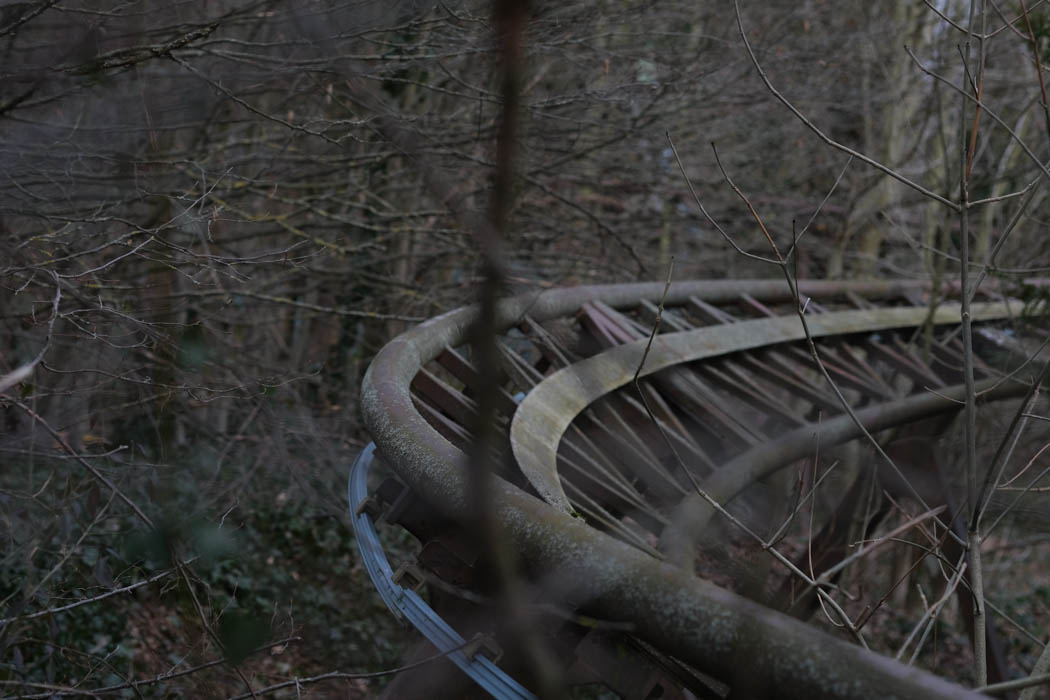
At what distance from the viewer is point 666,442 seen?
9.13 ft

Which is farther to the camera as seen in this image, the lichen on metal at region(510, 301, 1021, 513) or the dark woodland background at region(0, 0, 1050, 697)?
the dark woodland background at region(0, 0, 1050, 697)

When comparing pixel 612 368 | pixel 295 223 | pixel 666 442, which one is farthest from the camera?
pixel 295 223

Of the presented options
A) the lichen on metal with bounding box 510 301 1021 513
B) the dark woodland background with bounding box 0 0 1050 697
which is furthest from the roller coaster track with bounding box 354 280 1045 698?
the dark woodland background with bounding box 0 0 1050 697

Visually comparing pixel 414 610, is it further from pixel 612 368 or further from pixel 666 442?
pixel 612 368

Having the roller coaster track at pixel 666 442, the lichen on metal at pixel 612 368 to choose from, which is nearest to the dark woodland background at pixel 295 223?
the lichen on metal at pixel 612 368

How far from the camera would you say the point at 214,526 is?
4.45 metres

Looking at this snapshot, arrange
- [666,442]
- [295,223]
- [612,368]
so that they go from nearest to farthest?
[666,442] < [612,368] < [295,223]

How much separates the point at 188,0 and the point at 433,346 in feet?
6.89

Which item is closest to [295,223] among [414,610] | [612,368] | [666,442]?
[612,368]

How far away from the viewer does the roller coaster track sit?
1784 millimetres

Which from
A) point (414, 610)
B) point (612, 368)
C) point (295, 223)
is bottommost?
point (295, 223)

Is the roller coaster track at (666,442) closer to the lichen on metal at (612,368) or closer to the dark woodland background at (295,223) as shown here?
the lichen on metal at (612,368)

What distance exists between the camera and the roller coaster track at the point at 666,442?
5.85ft

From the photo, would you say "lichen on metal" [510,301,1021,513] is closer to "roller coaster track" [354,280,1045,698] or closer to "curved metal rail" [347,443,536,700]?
"roller coaster track" [354,280,1045,698]
